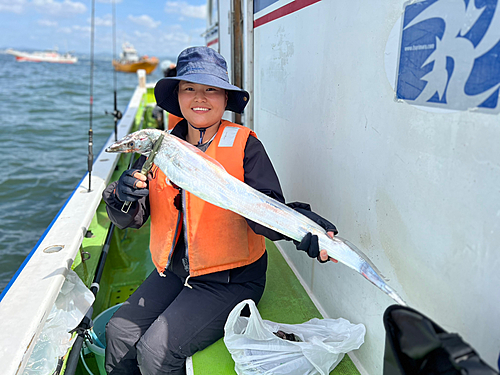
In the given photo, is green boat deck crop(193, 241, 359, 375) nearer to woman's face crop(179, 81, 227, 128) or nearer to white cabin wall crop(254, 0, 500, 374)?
white cabin wall crop(254, 0, 500, 374)

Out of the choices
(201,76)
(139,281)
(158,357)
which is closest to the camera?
(158,357)

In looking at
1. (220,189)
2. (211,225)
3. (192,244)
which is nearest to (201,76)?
(220,189)

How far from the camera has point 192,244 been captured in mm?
1981

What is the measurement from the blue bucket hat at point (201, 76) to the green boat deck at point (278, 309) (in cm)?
125

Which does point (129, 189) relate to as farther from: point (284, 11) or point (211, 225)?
Answer: point (284, 11)

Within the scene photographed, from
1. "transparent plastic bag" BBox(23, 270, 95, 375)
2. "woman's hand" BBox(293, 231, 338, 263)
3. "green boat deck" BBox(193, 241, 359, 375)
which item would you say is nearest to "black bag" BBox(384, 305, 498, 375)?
"woman's hand" BBox(293, 231, 338, 263)

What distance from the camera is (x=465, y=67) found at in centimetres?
108

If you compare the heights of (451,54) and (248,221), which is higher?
Answer: (451,54)

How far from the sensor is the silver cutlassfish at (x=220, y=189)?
5.21 ft

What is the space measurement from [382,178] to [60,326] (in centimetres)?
185

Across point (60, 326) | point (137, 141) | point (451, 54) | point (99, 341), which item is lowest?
point (99, 341)

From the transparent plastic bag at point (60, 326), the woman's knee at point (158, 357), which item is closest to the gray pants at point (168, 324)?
the woman's knee at point (158, 357)

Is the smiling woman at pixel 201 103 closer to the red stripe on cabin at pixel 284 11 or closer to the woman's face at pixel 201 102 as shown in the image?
the woman's face at pixel 201 102

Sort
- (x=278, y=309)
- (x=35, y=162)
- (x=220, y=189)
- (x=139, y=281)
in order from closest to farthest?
(x=220, y=189) < (x=278, y=309) < (x=139, y=281) < (x=35, y=162)
